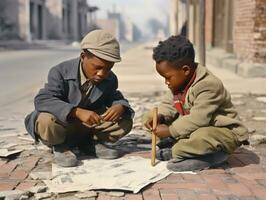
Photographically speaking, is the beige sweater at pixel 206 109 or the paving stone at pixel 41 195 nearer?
the paving stone at pixel 41 195

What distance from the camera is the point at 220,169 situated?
3.96 m

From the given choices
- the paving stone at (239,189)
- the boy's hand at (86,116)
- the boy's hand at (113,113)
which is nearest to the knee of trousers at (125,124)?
the boy's hand at (113,113)

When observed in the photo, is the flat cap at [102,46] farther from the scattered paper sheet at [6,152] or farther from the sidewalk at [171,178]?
the scattered paper sheet at [6,152]

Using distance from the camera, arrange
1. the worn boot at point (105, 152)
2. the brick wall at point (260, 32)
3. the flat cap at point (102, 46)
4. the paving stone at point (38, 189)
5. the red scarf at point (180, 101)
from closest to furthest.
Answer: the paving stone at point (38, 189) < the flat cap at point (102, 46) < the red scarf at point (180, 101) < the worn boot at point (105, 152) < the brick wall at point (260, 32)

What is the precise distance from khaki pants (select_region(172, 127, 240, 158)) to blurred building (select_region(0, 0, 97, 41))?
46.9 m

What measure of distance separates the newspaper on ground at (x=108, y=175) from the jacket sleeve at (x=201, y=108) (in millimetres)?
343

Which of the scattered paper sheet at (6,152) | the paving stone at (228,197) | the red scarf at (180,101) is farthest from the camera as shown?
the scattered paper sheet at (6,152)

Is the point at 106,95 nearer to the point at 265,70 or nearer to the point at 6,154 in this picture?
the point at 6,154

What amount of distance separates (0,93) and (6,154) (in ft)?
18.2

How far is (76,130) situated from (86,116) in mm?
460

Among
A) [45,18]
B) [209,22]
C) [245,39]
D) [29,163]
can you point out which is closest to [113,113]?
[29,163]

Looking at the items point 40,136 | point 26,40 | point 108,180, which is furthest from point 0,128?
point 26,40

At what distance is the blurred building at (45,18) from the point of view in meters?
50.6

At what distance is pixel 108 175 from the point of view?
3.79m
